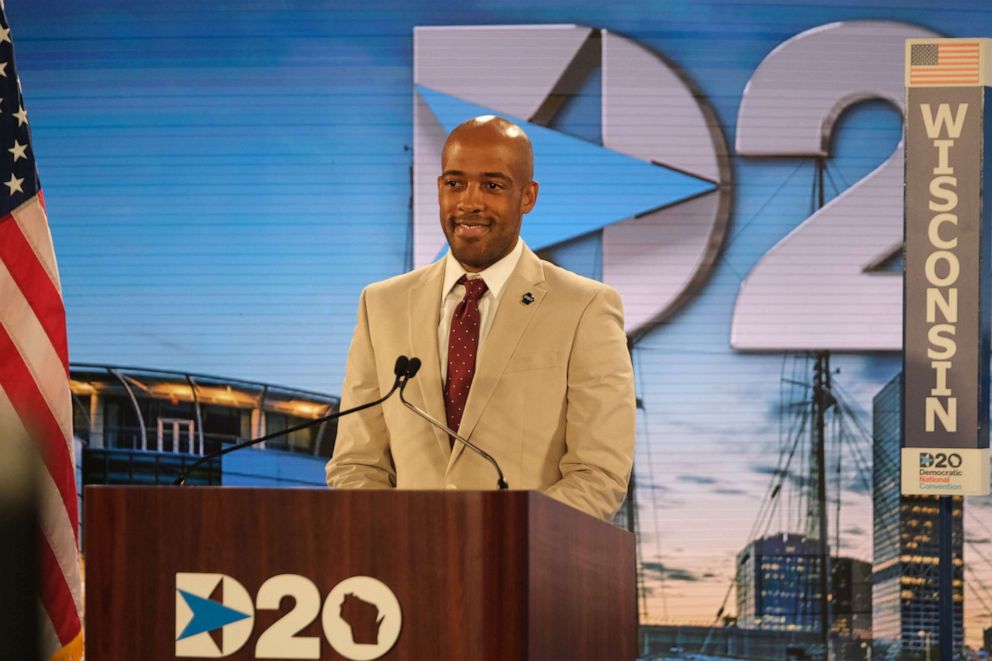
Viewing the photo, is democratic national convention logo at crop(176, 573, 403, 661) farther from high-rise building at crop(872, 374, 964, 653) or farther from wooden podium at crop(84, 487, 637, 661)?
high-rise building at crop(872, 374, 964, 653)

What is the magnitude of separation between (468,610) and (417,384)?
93 cm

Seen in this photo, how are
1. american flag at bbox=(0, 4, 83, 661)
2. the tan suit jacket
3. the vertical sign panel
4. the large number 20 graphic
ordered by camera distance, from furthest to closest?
the large number 20 graphic, the vertical sign panel, american flag at bbox=(0, 4, 83, 661), the tan suit jacket

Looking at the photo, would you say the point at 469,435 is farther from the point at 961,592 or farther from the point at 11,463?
the point at 961,592

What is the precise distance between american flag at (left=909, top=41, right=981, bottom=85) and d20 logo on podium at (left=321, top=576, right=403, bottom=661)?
3870 millimetres

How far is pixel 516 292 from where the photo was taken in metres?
2.83

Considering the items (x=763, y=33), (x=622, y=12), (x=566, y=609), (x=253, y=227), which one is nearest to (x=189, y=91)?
(x=253, y=227)

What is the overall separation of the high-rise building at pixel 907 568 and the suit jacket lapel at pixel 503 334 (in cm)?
454

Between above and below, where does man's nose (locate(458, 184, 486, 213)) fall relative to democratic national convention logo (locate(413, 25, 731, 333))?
below

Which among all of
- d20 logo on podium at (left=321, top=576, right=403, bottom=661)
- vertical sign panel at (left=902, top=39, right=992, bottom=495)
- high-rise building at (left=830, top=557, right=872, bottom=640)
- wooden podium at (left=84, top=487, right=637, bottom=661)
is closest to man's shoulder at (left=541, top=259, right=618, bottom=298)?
wooden podium at (left=84, top=487, right=637, bottom=661)

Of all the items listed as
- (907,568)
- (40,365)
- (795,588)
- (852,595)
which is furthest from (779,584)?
(40,365)

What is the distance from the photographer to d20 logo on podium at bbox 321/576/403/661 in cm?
192

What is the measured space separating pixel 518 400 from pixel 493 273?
294 mm

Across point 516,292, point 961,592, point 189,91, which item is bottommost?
point 961,592

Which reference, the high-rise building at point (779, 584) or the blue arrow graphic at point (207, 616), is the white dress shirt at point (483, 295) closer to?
the blue arrow graphic at point (207, 616)
